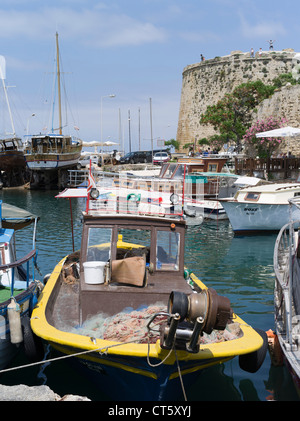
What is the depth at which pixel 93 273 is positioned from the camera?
301 inches

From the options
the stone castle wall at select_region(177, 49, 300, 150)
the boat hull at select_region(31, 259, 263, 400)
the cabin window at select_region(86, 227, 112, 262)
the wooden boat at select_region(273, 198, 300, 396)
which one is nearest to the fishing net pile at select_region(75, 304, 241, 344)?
the boat hull at select_region(31, 259, 263, 400)

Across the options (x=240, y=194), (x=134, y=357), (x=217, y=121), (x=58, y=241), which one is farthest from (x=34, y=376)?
(x=217, y=121)

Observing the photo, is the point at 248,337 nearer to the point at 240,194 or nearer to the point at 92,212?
the point at 92,212

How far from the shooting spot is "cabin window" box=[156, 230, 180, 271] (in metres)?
8.30

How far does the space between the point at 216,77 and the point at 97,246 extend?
51.7m

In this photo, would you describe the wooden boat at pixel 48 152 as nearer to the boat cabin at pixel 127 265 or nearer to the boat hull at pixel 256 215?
the boat hull at pixel 256 215

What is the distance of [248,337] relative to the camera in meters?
6.61

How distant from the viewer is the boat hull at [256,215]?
20641mm

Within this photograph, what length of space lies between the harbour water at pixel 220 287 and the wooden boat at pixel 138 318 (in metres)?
0.47

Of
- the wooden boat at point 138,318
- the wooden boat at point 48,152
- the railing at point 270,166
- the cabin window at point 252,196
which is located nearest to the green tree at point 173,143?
the wooden boat at point 48,152

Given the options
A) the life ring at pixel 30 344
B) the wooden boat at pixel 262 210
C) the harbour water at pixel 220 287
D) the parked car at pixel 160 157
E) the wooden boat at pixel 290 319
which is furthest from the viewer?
the parked car at pixel 160 157

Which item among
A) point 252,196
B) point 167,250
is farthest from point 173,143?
point 167,250

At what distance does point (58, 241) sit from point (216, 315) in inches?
599

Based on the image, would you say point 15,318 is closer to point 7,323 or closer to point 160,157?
point 7,323
